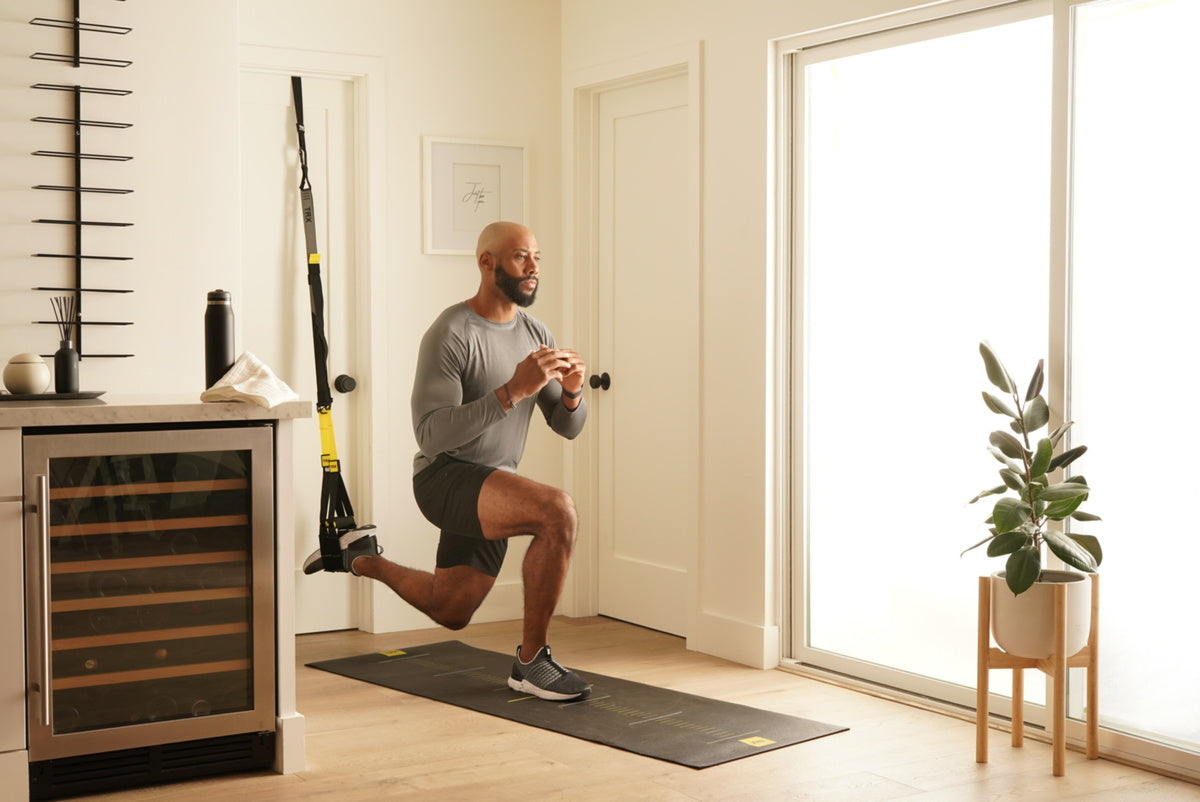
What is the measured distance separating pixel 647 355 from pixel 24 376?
239 centimetres

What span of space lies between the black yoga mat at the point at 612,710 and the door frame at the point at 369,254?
2.04 ft

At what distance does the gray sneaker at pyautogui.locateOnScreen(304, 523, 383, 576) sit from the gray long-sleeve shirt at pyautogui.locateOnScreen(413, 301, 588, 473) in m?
0.55

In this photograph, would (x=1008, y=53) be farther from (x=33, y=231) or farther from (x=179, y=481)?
(x=33, y=231)

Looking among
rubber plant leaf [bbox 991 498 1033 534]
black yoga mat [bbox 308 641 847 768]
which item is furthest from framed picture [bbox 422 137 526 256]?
rubber plant leaf [bbox 991 498 1033 534]

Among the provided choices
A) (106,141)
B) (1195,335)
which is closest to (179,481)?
(106,141)

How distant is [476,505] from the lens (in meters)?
4.05

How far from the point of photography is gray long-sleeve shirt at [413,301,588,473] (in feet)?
12.9

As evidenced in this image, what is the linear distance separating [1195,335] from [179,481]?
2.48 meters

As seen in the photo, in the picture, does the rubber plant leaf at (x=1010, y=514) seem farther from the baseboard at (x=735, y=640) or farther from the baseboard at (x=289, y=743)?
the baseboard at (x=289, y=743)

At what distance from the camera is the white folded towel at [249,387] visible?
3158 mm

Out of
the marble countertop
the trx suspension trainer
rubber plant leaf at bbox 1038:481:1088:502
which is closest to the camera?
the marble countertop

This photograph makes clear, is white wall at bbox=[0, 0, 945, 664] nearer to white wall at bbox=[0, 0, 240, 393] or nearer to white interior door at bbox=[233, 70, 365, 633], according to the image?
white wall at bbox=[0, 0, 240, 393]

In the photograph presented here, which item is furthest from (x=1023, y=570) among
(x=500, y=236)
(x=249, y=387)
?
(x=249, y=387)

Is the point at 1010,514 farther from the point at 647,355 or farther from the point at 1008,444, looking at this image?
the point at 647,355
